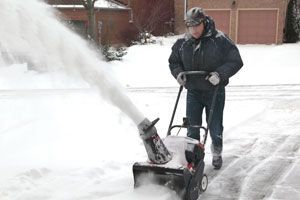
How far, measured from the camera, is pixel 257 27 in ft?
97.6

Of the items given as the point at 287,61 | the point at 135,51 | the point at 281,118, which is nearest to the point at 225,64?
the point at 281,118

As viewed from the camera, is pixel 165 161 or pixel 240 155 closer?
pixel 165 161

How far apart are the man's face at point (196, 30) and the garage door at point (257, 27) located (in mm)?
24482

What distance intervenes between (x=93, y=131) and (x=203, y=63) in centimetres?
301

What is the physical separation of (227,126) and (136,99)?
3.85 meters

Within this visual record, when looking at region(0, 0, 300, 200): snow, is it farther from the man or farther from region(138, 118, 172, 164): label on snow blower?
the man

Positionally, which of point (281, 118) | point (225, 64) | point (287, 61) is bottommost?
point (287, 61)

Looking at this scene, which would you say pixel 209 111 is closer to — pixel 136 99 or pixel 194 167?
pixel 194 167

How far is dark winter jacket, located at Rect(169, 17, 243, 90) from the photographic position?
232 inches

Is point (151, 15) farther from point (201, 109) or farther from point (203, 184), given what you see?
point (203, 184)

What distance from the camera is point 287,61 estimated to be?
2195 cm

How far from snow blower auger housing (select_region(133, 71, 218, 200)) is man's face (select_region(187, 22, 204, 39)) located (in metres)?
1.28

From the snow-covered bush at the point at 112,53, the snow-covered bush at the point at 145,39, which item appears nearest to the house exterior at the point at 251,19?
the snow-covered bush at the point at 145,39

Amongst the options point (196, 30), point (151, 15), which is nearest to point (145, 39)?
point (151, 15)
